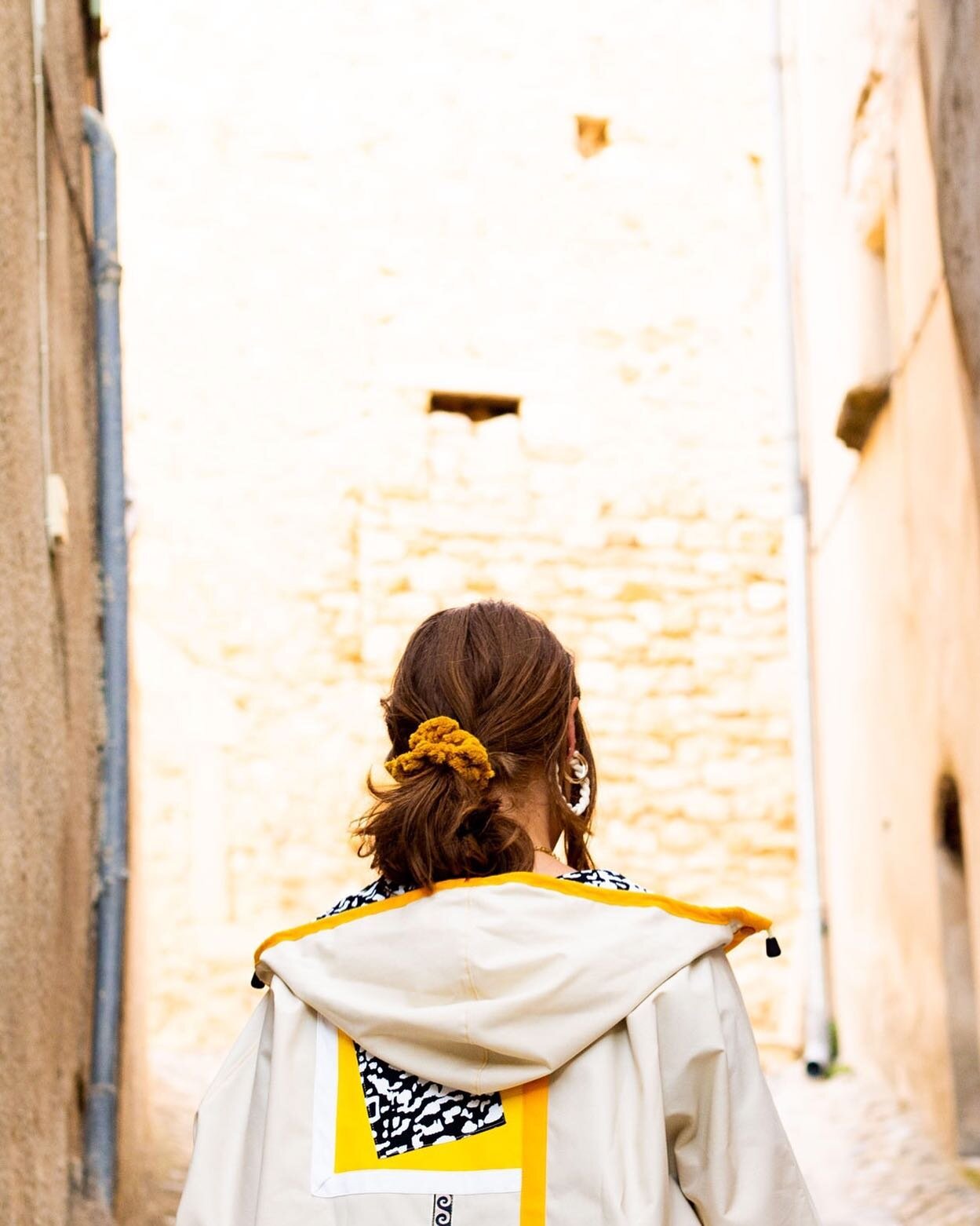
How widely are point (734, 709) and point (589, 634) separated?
81cm

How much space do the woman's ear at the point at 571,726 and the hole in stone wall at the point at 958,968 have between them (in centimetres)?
342

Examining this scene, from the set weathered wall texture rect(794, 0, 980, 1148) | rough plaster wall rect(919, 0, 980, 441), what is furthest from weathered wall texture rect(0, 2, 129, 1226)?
weathered wall texture rect(794, 0, 980, 1148)

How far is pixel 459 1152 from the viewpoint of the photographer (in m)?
1.32

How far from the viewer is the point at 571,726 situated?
4.74ft

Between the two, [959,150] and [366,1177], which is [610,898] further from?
[959,150]

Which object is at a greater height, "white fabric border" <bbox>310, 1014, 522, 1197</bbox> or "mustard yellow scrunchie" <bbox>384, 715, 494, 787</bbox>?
"mustard yellow scrunchie" <bbox>384, 715, 494, 787</bbox>

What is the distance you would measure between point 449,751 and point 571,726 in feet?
0.51

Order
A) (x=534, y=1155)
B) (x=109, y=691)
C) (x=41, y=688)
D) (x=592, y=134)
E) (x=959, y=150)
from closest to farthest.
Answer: (x=534, y=1155) → (x=41, y=688) → (x=959, y=150) → (x=109, y=691) → (x=592, y=134)

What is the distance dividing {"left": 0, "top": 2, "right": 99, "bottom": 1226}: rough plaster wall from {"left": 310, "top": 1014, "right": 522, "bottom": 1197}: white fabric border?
4.01 feet

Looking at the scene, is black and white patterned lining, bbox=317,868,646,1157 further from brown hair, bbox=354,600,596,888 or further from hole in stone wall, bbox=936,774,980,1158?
hole in stone wall, bbox=936,774,980,1158

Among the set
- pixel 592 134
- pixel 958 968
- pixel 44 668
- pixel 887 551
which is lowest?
pixel 958 968

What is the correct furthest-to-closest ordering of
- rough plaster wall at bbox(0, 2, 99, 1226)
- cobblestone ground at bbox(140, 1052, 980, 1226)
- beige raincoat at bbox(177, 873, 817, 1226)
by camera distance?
cobblestone ground at bbox(140, 1052, 980, 1226) < rough plaster wall at bbox(0, 2, 99, 1226) < beige raincoat at bbox(177, 873, 817, 1226)

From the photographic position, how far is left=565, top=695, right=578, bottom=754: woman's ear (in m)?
1.43

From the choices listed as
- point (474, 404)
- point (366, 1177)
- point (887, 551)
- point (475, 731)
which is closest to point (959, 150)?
point (887, 551)
